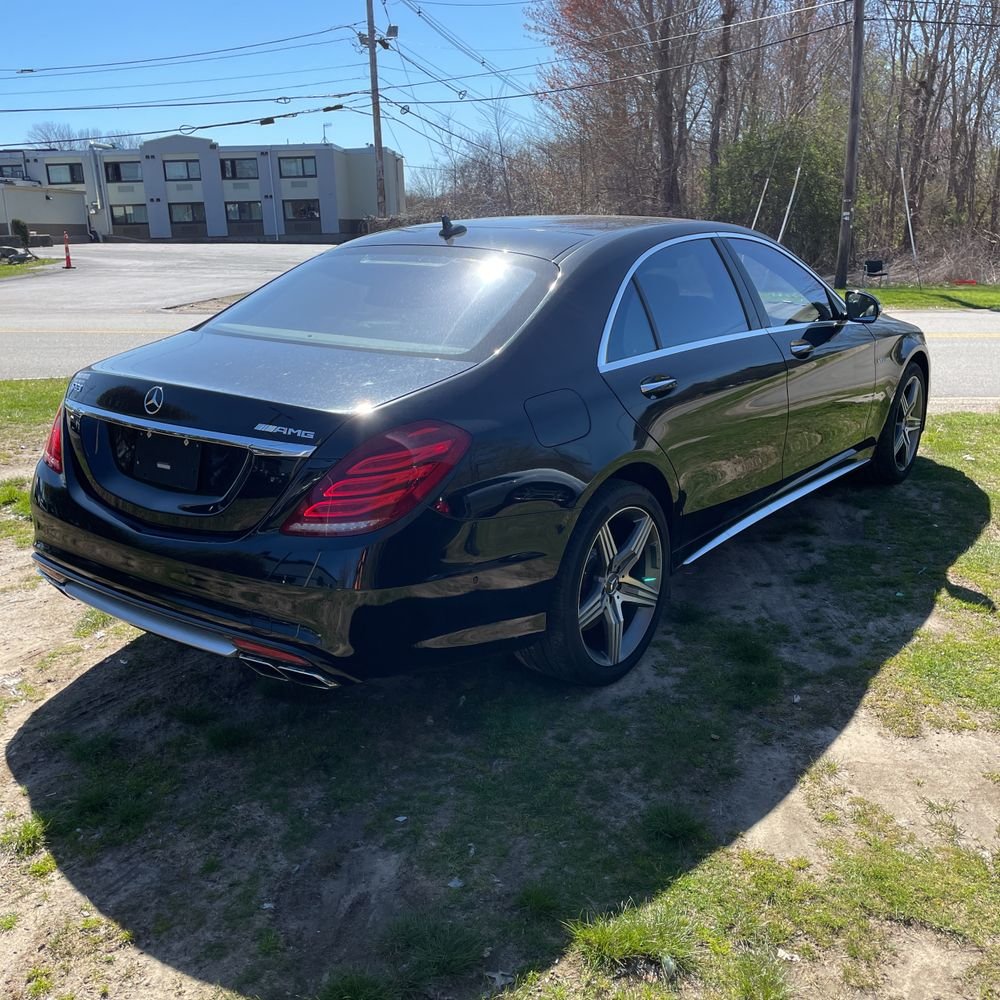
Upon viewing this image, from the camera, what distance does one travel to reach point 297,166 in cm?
7088

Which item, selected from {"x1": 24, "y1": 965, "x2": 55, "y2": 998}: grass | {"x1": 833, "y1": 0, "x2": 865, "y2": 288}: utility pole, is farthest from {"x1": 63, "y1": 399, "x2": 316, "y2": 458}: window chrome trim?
{"x1": 833, "y1": 0, "x2": 865, "y2": 288}: utility pole

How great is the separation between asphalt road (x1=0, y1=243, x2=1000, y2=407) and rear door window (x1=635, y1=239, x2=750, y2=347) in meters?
5.42

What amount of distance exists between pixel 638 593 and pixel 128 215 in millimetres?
80405

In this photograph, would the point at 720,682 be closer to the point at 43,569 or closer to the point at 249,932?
the point at 249,932

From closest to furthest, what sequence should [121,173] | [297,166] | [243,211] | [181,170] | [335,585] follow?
[335,585], [297,166], [181,170], [243,211], [121,173]

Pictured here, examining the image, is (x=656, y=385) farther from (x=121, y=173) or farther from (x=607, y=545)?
(x=121, y=173)

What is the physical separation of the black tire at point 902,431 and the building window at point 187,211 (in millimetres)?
74818

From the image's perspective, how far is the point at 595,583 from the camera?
3.61 metres

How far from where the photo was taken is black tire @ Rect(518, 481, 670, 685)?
339cm

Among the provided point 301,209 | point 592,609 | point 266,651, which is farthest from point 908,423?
point 301,209

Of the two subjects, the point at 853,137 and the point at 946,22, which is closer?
the point at 853,137

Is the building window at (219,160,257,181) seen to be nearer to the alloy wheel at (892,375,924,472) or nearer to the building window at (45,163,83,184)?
the building window at (45,163,83,184)

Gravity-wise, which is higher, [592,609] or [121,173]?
[121,173]

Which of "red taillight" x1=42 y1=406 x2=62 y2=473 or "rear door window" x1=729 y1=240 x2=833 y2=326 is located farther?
"rear door window" x1=729 y1=240 x2=833 y2=326
